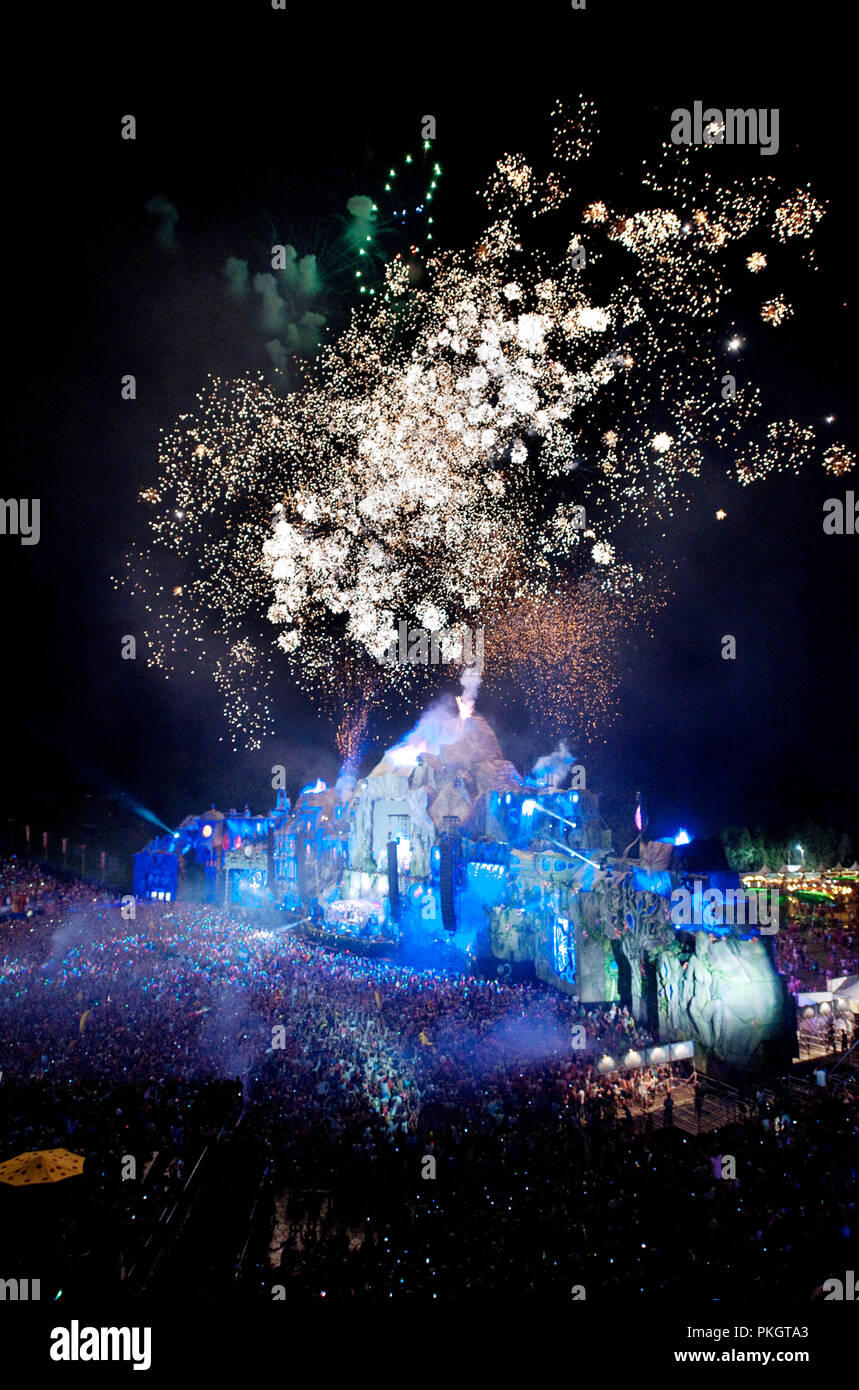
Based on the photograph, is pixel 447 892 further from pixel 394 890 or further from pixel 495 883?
pixel 394 890

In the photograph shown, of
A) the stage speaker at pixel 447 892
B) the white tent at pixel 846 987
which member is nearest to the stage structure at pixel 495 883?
the stage speaker at pixel 447 892

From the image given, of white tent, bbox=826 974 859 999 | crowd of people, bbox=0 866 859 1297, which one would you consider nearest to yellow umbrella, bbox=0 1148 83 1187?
crowd of people, bbox=0 866 859 1297

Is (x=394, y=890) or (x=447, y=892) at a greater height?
(x=447, y=892)

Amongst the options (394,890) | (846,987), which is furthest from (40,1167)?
(394,890)

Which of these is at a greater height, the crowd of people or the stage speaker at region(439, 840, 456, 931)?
the stage speaker at region(439, 840, 456, 931)

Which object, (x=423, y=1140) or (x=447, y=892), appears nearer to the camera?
(x=423, y=1140)

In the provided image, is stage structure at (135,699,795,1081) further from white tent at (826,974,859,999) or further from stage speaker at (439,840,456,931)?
white tent at (826,974,859,999)
